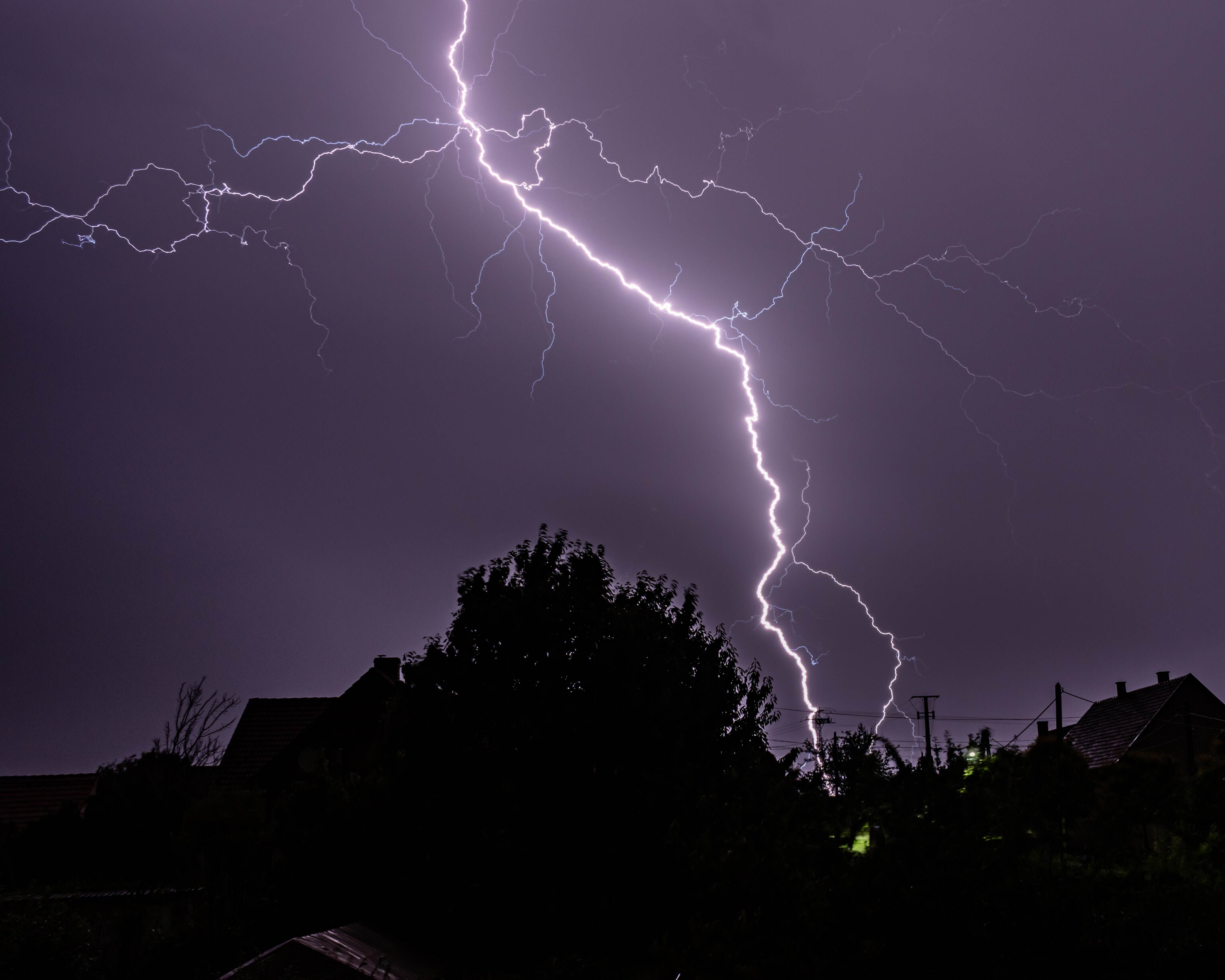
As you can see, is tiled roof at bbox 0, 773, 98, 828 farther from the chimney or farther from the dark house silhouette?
the chimney

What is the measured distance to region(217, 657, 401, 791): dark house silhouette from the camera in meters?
24.7

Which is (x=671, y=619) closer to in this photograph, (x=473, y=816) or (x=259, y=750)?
(x=473, y=816)

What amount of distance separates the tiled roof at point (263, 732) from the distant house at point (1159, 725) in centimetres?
2947

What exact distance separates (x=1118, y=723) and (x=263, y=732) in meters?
34.3

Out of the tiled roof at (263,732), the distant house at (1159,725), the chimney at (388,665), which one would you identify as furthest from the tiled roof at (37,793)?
the distant house at (1159,725)

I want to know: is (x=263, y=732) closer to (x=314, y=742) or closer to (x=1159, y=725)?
(x=314, y=742)

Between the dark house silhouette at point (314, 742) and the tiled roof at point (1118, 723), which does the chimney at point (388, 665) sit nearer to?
the dark house silhouette at point (314, 742)

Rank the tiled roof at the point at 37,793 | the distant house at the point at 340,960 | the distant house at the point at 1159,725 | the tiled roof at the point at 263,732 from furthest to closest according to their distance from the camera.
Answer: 1. the distant house at the point at 1159,725
2. the tiled roof at the point at 263,732
3. the tiled roof at the point at 37,793
4. the distant house at the point at 340,960

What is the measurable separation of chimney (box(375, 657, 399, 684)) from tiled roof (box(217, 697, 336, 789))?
6.41 feet

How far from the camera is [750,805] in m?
6.83

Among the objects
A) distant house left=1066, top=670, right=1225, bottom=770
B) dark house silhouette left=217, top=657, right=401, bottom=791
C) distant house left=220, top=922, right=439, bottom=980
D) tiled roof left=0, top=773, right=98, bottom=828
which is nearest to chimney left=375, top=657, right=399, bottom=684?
dark house silhouette left=217, top=657, right=401, bottom=791

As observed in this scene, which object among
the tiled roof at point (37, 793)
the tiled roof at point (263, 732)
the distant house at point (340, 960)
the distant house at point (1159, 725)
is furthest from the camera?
the distant house at point (1159, 725)

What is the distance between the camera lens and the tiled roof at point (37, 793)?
2452cm

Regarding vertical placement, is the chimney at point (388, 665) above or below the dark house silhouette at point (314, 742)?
above
